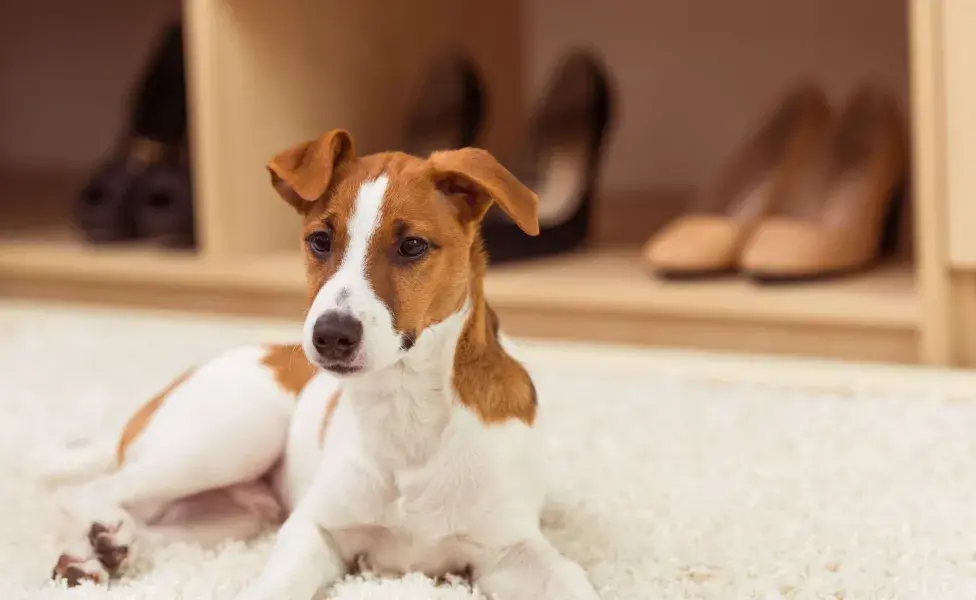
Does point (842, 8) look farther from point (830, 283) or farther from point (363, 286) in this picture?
point (363, 286)

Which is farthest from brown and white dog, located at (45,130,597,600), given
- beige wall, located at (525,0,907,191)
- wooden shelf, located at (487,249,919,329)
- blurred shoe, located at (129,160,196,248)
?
beige wall, located at (525,0,907,191)

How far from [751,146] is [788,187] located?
0.48 feet

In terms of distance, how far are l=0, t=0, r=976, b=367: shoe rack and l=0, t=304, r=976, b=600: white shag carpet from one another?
0.07 meters

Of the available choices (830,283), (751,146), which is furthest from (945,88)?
(751,146)

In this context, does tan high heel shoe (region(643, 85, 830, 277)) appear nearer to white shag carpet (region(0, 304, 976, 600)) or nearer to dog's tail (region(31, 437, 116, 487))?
white shag carpet (region(0, 304, 976, 600))

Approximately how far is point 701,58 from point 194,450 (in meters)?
1.78

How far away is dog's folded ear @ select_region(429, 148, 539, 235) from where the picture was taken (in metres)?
0.86

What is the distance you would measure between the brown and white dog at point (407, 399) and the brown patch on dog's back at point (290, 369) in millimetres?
110

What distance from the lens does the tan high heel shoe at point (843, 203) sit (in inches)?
60.8

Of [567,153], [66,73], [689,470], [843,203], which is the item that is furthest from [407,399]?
[66,73]

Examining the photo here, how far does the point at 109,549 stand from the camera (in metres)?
0.94

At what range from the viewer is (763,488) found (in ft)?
3.65

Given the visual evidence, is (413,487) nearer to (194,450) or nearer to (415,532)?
(415,532)

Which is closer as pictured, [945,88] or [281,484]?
[281,484]
